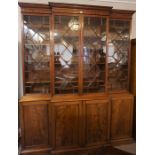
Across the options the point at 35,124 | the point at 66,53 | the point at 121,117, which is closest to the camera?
the point at 35,124

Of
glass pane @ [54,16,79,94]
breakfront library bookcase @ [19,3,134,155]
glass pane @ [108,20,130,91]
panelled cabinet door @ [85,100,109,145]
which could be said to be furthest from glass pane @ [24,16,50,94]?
glass pane @ [108,20,130,91]

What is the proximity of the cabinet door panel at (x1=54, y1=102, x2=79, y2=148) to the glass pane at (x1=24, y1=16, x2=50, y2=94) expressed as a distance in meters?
0.42

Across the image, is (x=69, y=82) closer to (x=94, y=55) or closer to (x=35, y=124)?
(x=94, y=55)

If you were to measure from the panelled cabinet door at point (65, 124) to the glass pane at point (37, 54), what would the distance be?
41 centimetres

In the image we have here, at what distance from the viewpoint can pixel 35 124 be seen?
2598 mm

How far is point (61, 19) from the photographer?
260 centimetres

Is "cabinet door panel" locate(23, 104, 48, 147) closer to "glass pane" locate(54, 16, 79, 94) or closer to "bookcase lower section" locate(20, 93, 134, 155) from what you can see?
"bookcase lower section" locate(20, 93, 134, 155)

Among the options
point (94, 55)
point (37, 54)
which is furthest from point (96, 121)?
point (37, 54)

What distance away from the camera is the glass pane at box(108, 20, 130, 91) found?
2947 millimetres

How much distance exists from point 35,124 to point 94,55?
59.1 inches
